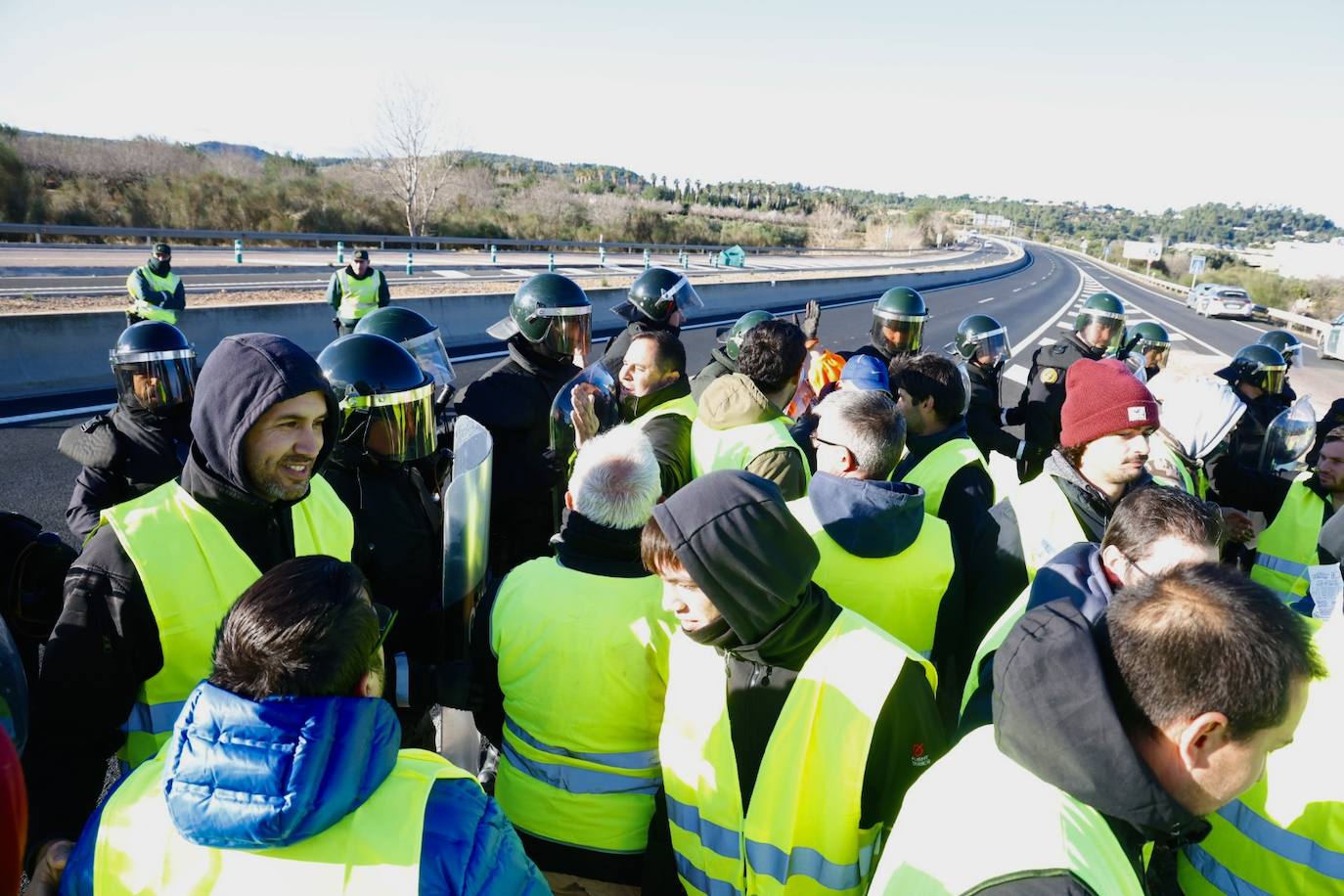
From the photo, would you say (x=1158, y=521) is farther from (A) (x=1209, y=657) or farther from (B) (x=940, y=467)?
(B) (x=940, y=467)

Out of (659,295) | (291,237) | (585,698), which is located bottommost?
(585,698)

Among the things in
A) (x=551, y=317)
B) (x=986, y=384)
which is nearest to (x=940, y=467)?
(x=551, y=317)

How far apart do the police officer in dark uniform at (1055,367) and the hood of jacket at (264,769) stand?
218 inches

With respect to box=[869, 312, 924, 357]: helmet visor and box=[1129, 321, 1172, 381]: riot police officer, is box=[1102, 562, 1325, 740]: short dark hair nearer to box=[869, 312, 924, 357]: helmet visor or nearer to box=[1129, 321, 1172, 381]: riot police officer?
box=[869, 312, 924, 357]: helmet visor

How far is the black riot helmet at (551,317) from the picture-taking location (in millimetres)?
4406

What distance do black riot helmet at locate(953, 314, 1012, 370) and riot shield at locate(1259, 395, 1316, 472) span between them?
5.67 ft

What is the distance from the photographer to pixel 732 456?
3561 millimetres

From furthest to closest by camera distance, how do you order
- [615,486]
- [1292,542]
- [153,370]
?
1. [153,370]
2. [1292,542]
3. [615,486]

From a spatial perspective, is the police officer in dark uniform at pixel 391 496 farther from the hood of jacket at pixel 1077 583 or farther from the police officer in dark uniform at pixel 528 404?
the hood of jacket at pixel 1077 583

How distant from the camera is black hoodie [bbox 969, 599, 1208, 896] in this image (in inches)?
47.3

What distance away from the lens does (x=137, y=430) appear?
4023mm

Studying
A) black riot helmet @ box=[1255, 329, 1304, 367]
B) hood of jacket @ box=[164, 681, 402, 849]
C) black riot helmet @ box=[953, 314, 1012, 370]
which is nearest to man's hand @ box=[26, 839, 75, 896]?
hood of jacket @ box=[164, 681, 402, 849]

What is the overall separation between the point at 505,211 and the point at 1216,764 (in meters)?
53.6

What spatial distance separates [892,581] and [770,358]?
168 cm
